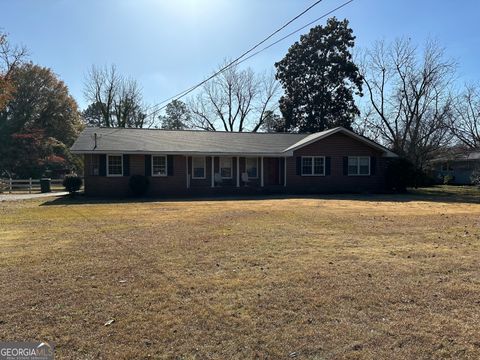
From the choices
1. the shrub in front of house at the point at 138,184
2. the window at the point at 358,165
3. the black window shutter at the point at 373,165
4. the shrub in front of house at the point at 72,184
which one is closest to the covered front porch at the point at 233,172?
the shrub in front of house at the point at 138,184

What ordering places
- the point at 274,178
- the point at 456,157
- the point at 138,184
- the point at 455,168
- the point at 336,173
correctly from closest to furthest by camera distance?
1. the point at 138,184
2. the point at 336,173
3. the point at 274,178
4. the point at 456,157
5. the point at 455,168

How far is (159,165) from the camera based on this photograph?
22.7 meters

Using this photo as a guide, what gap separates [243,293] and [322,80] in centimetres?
3857

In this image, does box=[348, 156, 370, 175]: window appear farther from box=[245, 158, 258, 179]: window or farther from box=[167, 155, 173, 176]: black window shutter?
box=[167, 155, 173, 176]: black window shutter

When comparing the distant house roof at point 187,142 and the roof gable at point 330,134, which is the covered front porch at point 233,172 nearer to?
the distant house roof at point 187,142

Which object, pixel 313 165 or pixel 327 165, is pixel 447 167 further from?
pixel 313 165

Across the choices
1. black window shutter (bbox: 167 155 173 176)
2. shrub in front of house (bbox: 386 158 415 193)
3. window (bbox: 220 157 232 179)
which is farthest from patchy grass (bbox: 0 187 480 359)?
shrub in front of house (bbox: 386 158 415 193)

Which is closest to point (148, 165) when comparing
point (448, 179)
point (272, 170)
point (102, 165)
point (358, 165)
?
point (102, 165)

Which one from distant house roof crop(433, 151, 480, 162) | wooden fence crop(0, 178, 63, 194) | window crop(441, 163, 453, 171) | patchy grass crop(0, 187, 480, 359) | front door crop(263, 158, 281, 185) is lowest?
patchy grass crop(0, 187, 480, 359)

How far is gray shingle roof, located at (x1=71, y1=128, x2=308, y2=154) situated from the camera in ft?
71.7

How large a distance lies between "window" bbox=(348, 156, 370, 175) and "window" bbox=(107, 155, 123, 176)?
1411cm

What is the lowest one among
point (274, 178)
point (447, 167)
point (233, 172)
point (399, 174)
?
point (274, 178)

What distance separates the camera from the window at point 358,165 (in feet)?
83.8

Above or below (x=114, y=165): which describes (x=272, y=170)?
below
